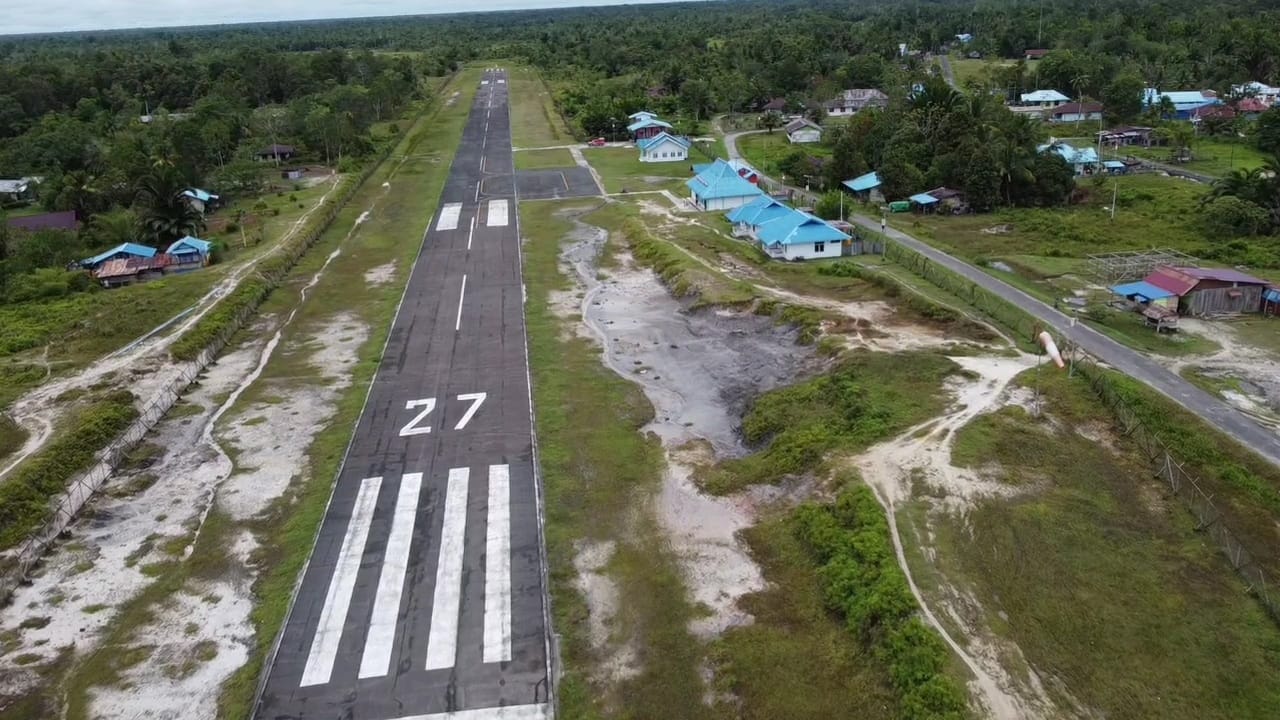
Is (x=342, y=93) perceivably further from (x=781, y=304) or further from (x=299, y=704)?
(x=299, y=704)

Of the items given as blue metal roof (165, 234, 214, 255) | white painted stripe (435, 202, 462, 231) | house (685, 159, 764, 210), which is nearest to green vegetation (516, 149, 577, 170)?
white painted stripe (435, 202, 462, 231)

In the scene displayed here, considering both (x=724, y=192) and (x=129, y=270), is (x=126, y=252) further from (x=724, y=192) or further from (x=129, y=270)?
(x=724, y=192)

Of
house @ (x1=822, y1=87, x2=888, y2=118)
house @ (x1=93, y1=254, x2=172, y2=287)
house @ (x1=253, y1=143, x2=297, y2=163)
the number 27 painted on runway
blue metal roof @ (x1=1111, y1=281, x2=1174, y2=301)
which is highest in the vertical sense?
house @ (x1=822, y1=87, x2=888, y2=118)

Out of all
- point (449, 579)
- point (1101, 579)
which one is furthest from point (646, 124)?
point (1101, 579)

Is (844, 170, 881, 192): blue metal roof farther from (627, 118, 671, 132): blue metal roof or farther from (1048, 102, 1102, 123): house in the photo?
(1048, 102, 1102, 123): house

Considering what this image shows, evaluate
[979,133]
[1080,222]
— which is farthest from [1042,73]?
[1080,222]

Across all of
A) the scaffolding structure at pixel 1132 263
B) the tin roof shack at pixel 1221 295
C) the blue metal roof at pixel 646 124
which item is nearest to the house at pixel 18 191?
the blue metal roof at pixel 646 124

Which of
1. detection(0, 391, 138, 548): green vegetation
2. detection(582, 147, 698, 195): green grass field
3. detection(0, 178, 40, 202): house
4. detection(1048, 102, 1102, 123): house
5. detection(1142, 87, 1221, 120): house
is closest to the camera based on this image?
detection(0, 391, 138, 548): green vegetation
